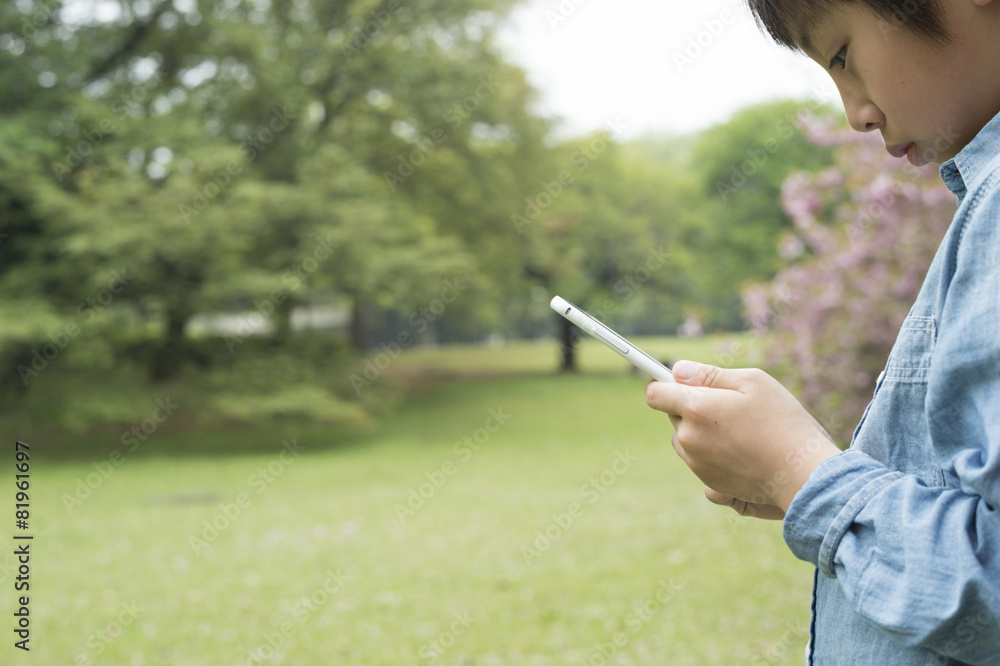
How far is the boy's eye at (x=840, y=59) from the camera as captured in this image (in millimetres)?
805

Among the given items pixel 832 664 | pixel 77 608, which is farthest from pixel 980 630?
pixel 77 608

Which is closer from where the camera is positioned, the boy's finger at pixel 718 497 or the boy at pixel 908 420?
the boy at pixel 908 420

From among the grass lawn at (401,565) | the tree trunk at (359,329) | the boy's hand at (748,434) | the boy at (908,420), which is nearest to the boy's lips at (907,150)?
the boy at (908,420)

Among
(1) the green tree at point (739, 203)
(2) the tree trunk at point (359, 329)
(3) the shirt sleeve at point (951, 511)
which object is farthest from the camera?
(1) the green tree at point (739, 203)

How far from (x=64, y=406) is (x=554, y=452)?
26.3 feet

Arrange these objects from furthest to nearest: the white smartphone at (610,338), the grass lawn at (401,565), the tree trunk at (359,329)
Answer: the tree trunk at (359,329)
the grass lawn at (401,565)
the white smartphone at (610,338)

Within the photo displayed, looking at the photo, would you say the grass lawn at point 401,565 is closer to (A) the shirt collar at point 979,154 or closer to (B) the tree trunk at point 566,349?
(A) the shirt collar at point 979,154

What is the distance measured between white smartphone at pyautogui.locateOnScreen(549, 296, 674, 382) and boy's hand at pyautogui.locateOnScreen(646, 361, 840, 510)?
0.26 feet

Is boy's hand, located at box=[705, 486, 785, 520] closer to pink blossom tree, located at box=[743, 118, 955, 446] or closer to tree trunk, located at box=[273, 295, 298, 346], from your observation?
pink blossom tree, located at box=[743, 118, 955, 446]

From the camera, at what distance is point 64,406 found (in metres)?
12.6

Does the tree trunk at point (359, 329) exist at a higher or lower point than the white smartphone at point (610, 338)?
lower

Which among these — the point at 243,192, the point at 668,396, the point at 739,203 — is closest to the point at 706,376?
the point at 668,396

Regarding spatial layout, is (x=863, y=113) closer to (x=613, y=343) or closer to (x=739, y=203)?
(x=613, y=343)

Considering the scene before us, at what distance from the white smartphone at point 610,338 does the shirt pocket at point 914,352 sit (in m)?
0.25
